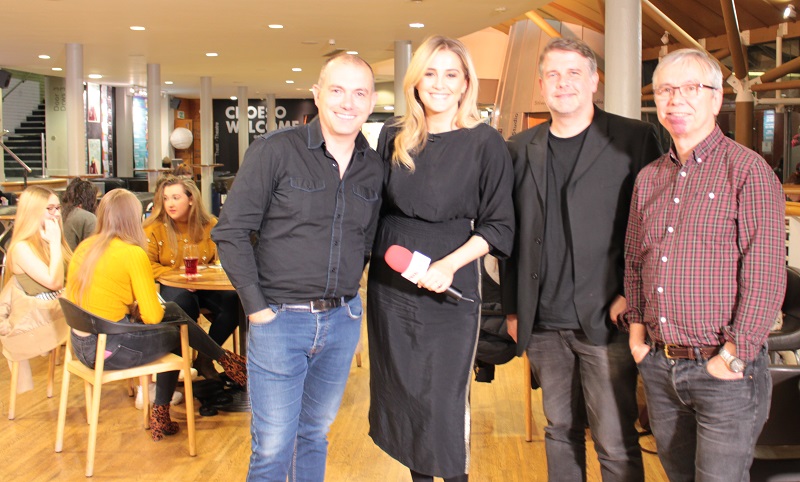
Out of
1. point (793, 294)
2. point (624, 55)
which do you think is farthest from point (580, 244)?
point (624, 55)

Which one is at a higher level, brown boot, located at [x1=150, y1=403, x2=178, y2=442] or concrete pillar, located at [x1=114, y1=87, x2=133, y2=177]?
concrete pillar, located at [x1=114, y1=87, x2=133, y2=177]

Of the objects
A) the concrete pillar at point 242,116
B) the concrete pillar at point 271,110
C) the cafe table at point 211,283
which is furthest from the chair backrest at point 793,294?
the concrete pillar at point 271,110

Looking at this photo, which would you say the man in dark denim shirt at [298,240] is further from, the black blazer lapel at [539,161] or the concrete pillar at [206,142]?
the concrete pillar at [206,142]

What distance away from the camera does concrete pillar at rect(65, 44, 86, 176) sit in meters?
12.5

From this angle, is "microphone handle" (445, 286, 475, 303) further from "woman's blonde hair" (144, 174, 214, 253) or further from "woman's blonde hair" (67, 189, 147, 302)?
"woman's blonde hair" (144, 174, 214, 253)

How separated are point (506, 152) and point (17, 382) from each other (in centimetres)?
338

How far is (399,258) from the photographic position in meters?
2.45

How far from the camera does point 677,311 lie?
2.23 m

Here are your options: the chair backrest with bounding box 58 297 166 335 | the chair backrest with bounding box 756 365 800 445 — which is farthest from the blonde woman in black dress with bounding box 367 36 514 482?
the chair backrest with bounding box 58 297 166 335

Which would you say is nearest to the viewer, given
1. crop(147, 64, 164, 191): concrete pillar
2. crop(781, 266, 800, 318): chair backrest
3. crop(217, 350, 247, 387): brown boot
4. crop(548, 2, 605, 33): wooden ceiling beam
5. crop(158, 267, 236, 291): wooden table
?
crop(781, 266, 800, 318): chair backrest

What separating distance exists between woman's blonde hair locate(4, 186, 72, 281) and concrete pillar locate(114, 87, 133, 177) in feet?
66.5

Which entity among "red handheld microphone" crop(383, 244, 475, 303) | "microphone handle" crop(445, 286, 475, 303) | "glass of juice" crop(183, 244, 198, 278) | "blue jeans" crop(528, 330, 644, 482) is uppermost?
"red handheld microphone" crop(383, 244, 475, 303)

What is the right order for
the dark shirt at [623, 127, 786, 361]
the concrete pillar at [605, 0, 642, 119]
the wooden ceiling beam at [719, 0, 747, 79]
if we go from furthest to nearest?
1. the wooden ceiling beam at [719, 0, 747, 79]
2. the concrete pillar at [605, 0, 642, 119]
3. the dark shirt at [623, 127, 786, 361]

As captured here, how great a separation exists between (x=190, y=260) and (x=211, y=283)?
0.87 ft
